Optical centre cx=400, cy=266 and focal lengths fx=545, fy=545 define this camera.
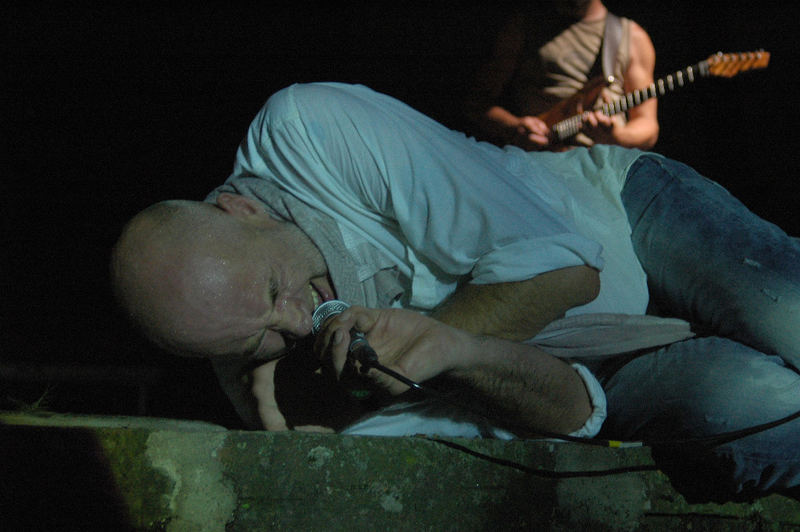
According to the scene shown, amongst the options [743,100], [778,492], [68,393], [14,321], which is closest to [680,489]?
[778,492]

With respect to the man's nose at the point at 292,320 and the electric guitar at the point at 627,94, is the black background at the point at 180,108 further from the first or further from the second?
the man's nose at the point at 292,320

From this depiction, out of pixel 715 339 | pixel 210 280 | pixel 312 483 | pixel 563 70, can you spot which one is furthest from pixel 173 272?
pixel 563 70

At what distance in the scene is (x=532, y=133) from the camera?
3.24 meters

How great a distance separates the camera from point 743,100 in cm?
363

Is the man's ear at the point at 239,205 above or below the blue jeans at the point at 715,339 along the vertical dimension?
above

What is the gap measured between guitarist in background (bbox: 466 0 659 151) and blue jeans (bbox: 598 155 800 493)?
142 centimetres

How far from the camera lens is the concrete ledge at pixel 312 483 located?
46.3 inches

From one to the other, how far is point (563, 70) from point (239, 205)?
2285 mm

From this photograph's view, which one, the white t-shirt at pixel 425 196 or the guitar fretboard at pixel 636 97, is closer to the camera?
the white t-shirt at pixel 425 196

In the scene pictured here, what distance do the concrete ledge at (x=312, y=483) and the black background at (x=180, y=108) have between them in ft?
4.93

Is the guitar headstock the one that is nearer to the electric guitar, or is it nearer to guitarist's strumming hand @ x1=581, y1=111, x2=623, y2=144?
the electric guitar

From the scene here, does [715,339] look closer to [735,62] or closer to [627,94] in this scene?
[627,94]

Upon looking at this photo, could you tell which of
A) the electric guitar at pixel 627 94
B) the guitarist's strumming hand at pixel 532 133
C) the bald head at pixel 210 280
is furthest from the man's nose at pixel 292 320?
the electric guitar at pixel 627 94

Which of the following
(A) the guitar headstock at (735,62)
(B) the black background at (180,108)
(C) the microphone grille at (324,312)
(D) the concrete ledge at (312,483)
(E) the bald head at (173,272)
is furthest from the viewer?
(A) the guitar headstock at (735,62)
